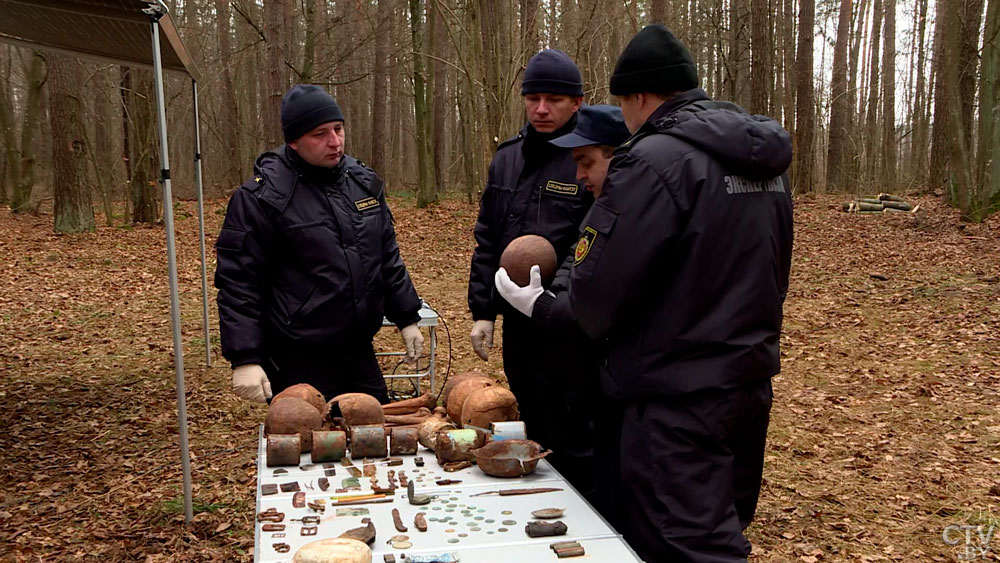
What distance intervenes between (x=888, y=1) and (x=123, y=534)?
89.0 ft

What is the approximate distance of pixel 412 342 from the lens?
3541mm

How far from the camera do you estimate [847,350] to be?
23.5 feet

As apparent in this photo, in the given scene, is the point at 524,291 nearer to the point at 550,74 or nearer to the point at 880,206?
the point at 550,74

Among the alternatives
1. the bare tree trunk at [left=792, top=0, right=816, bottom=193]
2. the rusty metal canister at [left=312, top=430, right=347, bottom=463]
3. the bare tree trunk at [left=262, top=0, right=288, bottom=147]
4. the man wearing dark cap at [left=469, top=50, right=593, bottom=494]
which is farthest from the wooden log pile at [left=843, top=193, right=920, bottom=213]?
the rusty metal canister at [left=312, top=430, right=347, bottom=463]

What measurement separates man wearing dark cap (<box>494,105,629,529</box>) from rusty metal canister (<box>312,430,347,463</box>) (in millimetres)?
782

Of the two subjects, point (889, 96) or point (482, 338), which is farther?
point (889, 96)

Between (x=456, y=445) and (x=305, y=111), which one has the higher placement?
(x=305, y=111)

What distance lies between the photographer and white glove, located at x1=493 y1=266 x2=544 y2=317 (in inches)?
106

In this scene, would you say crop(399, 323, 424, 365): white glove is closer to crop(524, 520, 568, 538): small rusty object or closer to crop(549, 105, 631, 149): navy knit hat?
crop(549, 105, 631, 149): navy knit hat

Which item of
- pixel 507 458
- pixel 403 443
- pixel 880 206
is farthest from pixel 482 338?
pixel 880 206

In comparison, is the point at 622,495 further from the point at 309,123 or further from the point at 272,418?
the point at 309,123

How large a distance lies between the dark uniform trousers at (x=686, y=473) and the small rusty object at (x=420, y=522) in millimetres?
585

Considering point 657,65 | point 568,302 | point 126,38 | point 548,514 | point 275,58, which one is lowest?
point 548,514

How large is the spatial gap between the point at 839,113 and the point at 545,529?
67.0 feet
